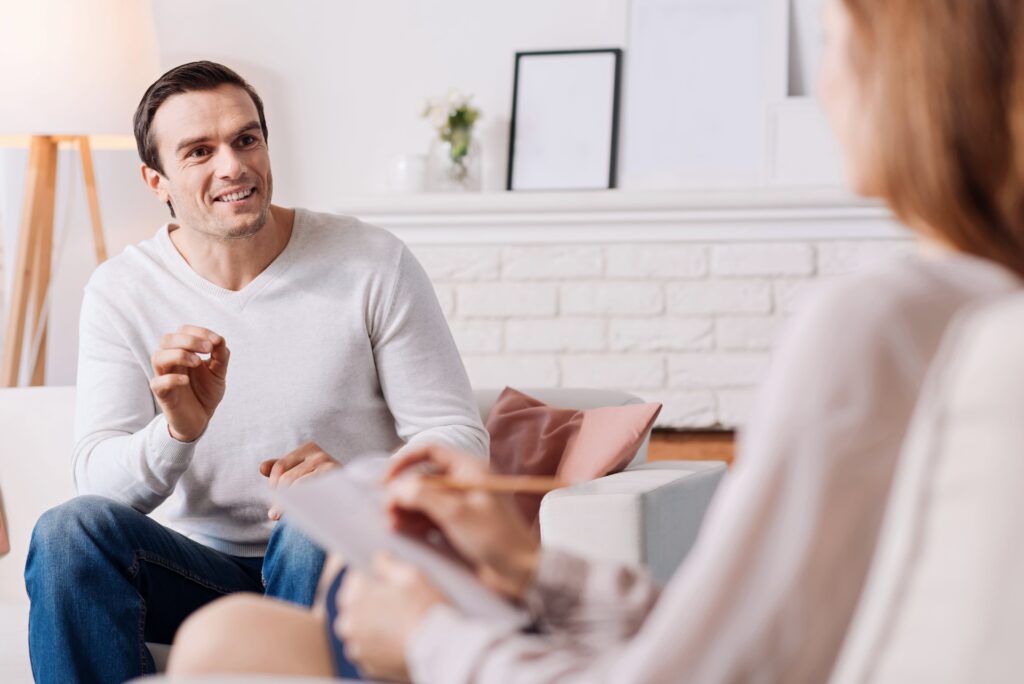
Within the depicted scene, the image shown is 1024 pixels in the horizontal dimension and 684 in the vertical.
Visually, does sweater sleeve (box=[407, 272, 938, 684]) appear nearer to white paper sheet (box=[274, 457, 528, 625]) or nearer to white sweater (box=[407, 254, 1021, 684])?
white sweater (box=[407, 254, 1021, 684])

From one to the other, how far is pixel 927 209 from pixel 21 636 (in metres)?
1.71

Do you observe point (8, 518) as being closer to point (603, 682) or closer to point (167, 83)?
point (167, 83)

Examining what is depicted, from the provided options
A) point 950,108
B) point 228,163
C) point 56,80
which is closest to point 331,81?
point 56,80

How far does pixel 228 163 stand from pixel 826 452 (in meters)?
1.67

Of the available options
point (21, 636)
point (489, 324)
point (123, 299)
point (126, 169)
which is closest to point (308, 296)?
point (123, 299)

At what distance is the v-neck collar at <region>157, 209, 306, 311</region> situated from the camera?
2.25 metres

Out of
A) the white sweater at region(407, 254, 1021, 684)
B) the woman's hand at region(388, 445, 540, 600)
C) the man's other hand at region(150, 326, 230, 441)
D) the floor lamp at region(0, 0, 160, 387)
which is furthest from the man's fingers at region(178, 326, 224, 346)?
the floor lamp at region(0, 0, 160, 387)

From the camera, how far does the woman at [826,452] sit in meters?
0.76

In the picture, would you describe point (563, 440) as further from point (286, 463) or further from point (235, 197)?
point (235, 197)

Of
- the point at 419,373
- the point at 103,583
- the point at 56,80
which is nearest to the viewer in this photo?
the point at 103,583

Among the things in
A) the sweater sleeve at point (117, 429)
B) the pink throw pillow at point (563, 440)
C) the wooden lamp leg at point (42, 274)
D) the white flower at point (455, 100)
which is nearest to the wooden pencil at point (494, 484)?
the sweater sleeve at point (117, 429)

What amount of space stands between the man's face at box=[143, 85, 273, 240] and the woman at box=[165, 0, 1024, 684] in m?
1.40

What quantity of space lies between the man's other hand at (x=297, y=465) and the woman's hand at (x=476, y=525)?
99 centimetres

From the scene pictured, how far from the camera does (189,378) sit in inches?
76.5
